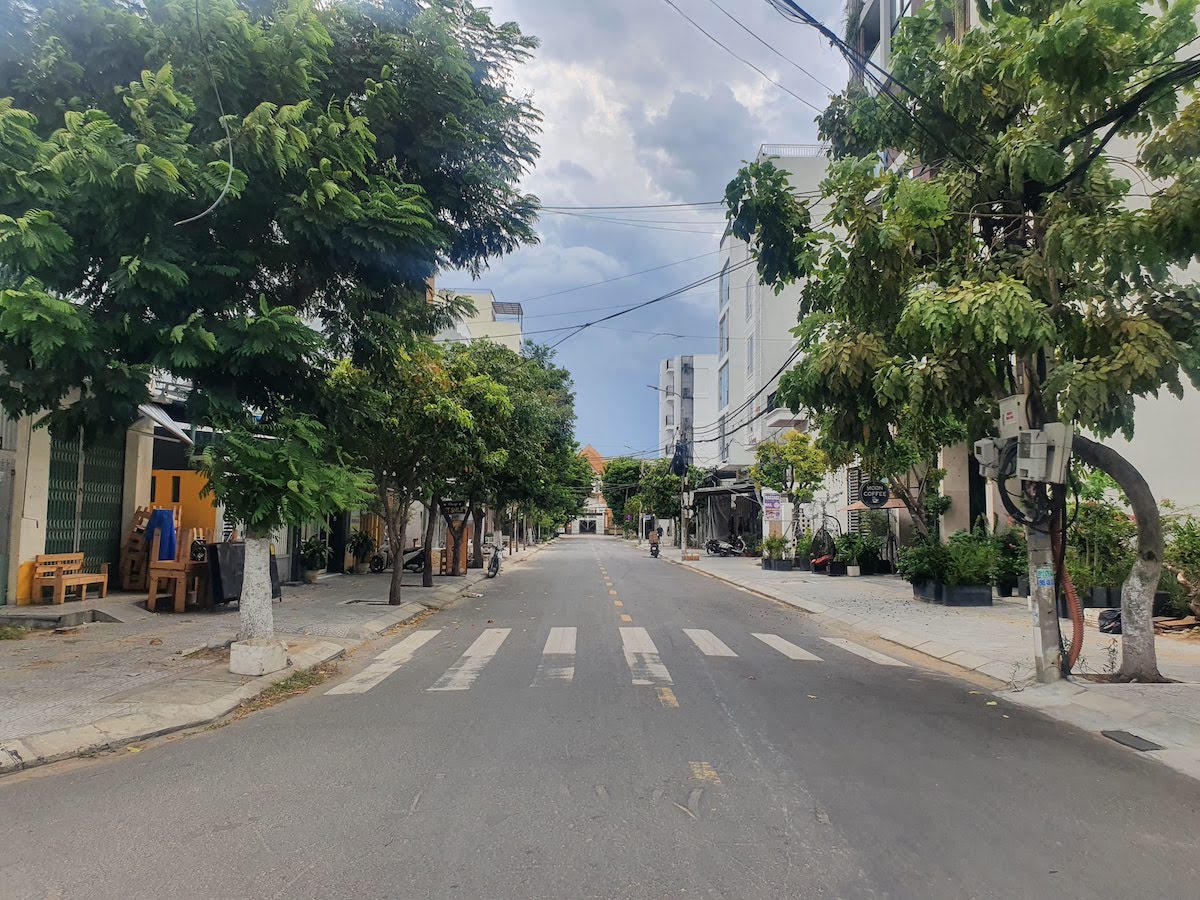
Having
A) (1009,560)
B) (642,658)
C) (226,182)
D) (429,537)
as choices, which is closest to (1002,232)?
(642,658)

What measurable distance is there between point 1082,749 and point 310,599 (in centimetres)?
1438

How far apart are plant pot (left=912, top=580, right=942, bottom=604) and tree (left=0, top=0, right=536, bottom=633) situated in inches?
526

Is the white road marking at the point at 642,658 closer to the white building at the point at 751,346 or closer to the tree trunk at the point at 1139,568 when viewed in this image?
the tree trunk at the point at 1139,568

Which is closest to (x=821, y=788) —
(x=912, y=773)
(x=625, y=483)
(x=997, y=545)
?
(x=912, y=773)

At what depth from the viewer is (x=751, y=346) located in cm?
5225

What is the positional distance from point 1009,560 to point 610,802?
56.3 ft

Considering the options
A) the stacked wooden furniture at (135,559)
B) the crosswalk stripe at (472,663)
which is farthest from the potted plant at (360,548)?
the crosswalk stripe at (472,663)

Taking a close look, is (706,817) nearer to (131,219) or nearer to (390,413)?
(131,219)

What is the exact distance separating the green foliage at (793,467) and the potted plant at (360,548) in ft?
49.4

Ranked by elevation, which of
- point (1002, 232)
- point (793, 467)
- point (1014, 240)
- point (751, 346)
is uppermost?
point (751, 346)

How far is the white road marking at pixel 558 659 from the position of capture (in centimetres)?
910

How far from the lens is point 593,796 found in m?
5.14

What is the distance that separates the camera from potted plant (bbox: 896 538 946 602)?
1819cm

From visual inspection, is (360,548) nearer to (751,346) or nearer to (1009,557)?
(1009,557)
